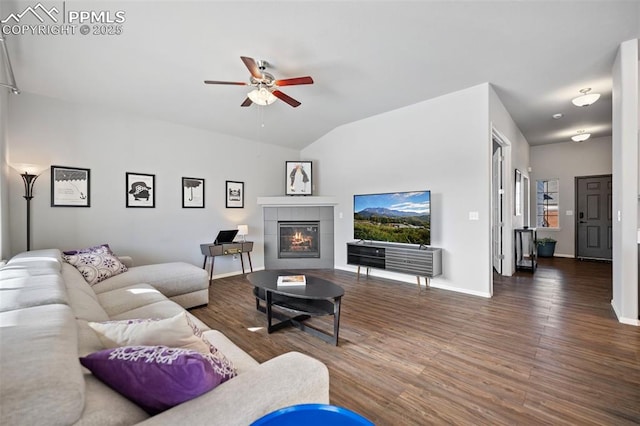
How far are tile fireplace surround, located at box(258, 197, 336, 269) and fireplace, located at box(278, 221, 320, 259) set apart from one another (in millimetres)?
70

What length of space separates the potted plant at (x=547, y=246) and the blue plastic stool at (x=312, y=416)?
8036mm

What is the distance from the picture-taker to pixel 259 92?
9.72ft

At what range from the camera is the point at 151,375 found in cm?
84

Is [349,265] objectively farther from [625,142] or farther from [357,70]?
[625,142]

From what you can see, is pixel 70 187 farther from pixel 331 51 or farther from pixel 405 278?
pixel 405 278

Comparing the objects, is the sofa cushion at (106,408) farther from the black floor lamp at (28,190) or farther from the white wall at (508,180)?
the white wall at (508,180)

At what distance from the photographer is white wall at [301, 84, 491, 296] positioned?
12.3 ft

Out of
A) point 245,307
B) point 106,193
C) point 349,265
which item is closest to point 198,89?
point 106,193

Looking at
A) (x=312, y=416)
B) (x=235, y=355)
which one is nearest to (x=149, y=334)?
(x=235, y=355)

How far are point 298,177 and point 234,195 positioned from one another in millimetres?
1420

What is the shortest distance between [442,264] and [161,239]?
454 cm

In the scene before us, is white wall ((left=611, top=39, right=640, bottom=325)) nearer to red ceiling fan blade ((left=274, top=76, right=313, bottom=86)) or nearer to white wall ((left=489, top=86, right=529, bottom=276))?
white wall ((left=489, top=86, right=529, bottom=276))

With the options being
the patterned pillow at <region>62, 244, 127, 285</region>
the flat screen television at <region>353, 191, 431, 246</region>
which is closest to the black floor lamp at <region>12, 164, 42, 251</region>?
the patterned pillow at <region>62, 244, 127, 285</region>

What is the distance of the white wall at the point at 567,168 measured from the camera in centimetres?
627
